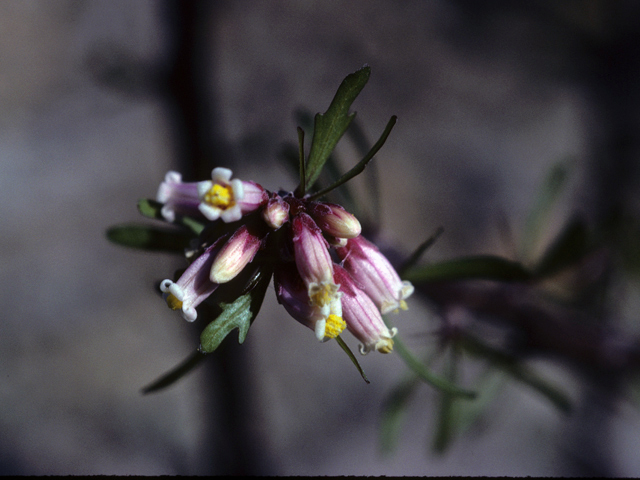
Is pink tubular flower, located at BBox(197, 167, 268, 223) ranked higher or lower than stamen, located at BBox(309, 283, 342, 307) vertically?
higher

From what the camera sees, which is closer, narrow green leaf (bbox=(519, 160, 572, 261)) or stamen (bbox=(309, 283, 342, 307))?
stamen (bbox=(309, 283, 342, 307))

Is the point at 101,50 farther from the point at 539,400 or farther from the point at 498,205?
the point at 539,400

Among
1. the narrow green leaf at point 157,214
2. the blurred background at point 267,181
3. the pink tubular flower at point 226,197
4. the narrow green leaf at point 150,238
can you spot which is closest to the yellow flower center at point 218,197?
the pink tubular flower at point 226,197

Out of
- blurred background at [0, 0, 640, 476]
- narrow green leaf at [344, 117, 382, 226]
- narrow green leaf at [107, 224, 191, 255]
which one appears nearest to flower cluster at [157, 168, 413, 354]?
narrow green leaf at [107, 224, 191, 255]

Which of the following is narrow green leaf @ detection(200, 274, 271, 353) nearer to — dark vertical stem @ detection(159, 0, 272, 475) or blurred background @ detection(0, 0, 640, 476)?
blurred background @ detection(0, 0, 640, 476)

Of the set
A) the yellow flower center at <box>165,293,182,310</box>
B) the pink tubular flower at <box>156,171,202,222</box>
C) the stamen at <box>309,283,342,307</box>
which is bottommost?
the yellow flower center at <box>165,293,182,310</box>

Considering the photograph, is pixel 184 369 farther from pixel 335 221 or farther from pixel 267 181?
pixel 267 181

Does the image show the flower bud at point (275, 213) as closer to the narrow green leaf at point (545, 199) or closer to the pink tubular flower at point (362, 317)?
the pink tubular flower at point (362, 317)
